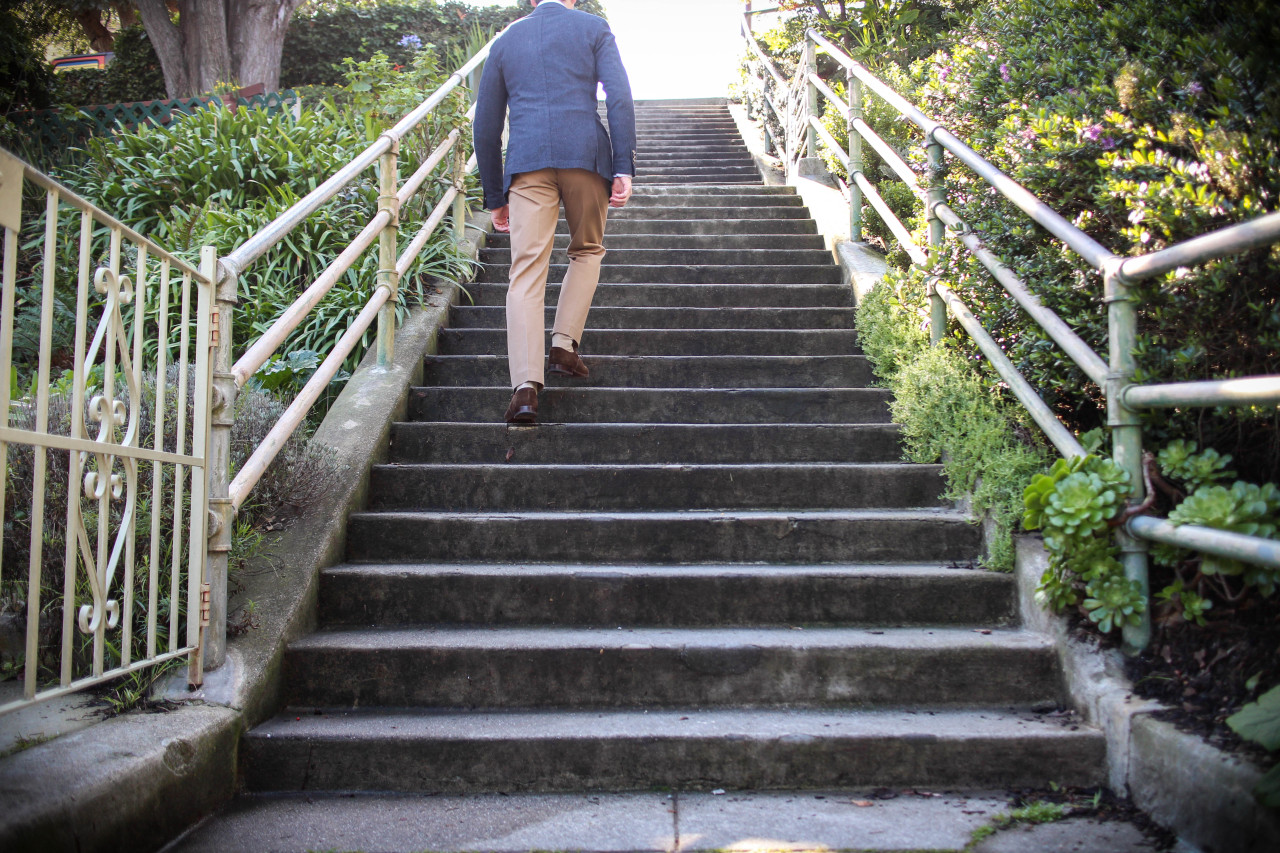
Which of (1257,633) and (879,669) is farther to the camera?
(879,669)

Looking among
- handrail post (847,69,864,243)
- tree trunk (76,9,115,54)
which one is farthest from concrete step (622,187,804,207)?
tree trunk (76,9,115,54)

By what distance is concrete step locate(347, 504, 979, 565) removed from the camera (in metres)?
2.74

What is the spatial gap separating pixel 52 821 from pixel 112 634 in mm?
821

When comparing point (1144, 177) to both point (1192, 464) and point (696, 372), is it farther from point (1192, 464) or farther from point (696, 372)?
point (696, 372)

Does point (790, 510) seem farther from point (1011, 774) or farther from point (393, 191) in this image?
point (393, 191)

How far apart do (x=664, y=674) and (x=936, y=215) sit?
7.01 feet

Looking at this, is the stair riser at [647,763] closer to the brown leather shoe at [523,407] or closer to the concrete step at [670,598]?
the concrete step at [670,598]

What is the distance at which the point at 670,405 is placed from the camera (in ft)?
11.7

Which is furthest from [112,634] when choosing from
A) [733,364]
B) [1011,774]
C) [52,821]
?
[733,364]

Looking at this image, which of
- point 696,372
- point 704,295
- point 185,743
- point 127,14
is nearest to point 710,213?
point 704,295

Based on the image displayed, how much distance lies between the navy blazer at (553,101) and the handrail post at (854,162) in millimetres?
1680

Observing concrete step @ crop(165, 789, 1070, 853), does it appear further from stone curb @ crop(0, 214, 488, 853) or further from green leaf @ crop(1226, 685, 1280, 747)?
green leaf @ crop(1226, 685, 1280, 747)

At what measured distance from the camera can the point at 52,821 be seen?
1.46 meters

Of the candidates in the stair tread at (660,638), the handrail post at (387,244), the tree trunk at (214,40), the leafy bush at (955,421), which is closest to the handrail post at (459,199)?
the handrail post at (387,244)
